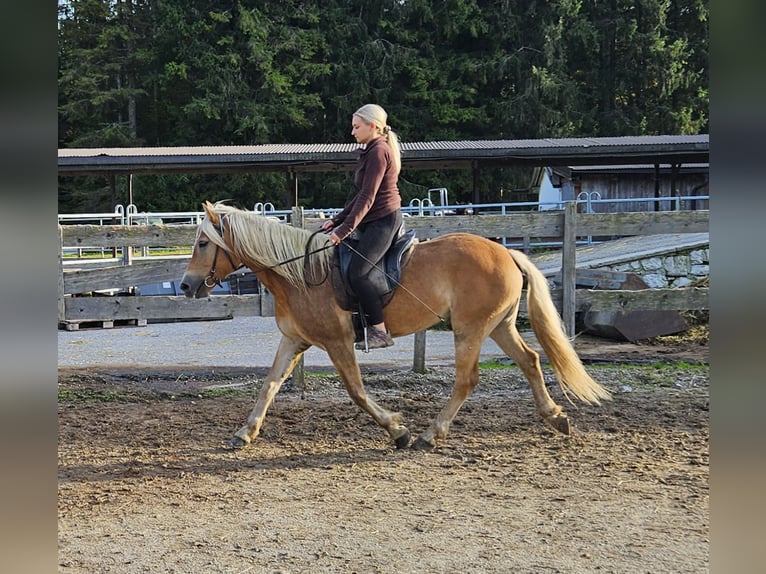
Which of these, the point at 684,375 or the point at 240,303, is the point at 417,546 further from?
the point at 684,375

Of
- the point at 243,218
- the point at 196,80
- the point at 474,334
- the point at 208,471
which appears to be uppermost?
the point at 196,80

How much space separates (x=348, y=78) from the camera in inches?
1410

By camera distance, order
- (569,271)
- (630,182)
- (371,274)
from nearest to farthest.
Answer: (371,274) → (569,271) → (630,182)

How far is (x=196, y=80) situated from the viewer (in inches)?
1375

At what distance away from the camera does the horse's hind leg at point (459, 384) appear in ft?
17.3

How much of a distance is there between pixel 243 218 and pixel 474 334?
1.73 m

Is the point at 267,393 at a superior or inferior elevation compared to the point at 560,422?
superior

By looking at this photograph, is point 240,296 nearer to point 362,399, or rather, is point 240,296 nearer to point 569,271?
point 362,399

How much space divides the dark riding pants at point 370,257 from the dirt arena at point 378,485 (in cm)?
98

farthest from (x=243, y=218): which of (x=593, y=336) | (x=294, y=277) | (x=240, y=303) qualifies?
(x=593, y=336)

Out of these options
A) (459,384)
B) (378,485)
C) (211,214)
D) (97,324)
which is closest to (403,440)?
(459,384)

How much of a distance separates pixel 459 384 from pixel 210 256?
1.87m

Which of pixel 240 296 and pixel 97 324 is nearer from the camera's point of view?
pixel 240 296

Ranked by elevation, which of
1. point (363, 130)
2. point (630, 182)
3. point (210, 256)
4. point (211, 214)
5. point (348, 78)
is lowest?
point (210, 256)
